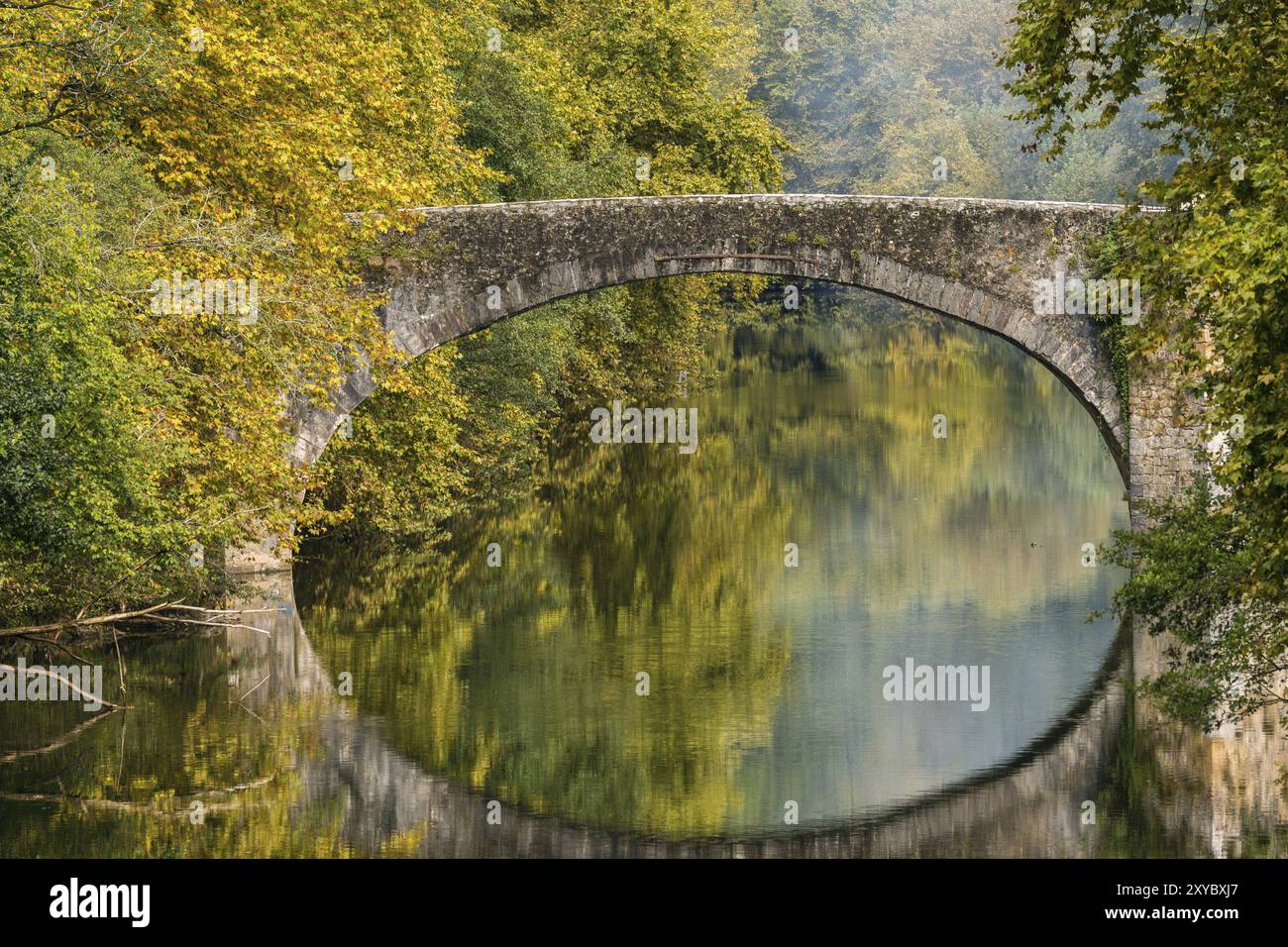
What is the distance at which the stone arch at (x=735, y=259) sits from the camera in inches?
845

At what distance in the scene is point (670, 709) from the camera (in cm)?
1627

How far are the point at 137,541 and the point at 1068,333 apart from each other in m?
11.0

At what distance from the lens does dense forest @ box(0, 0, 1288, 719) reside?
11.3 meters

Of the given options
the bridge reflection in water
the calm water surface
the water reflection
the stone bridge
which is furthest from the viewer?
the stone bridge

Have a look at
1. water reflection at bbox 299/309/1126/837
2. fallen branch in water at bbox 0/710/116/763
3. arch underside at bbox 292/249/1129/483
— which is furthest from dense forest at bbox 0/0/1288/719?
water reflection at bbox 299/309/1126/837

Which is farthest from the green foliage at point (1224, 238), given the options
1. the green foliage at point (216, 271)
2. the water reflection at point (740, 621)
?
the green foliage at point (216, 271)

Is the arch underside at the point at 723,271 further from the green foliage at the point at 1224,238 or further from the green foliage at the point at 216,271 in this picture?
the green foliage at the point at 1224,238

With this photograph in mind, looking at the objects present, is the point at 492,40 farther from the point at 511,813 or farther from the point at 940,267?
the point at 511,813

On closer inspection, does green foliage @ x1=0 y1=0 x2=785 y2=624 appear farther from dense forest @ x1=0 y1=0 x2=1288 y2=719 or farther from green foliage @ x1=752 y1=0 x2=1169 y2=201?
green foliage @ x1=752 y1=0 x2=1169 y2=201

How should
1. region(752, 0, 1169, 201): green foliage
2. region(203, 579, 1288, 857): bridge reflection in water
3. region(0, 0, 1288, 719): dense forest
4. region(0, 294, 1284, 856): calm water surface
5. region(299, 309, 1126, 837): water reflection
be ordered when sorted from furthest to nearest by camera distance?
region(752, 0, 1169, 201): green foliage
region(299, 309, 1126, 837): water reflection
region(0, 294, 1284, 856): calm water surface
region(203, 579, 1288, 857): bridge reflection in water
region(0, 0, 1288, 719): dense forest

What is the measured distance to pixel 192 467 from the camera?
17500 millimetres

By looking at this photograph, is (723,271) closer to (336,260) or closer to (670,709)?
(336,260)

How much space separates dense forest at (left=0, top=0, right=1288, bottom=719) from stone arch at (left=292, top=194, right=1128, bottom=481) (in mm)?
725
